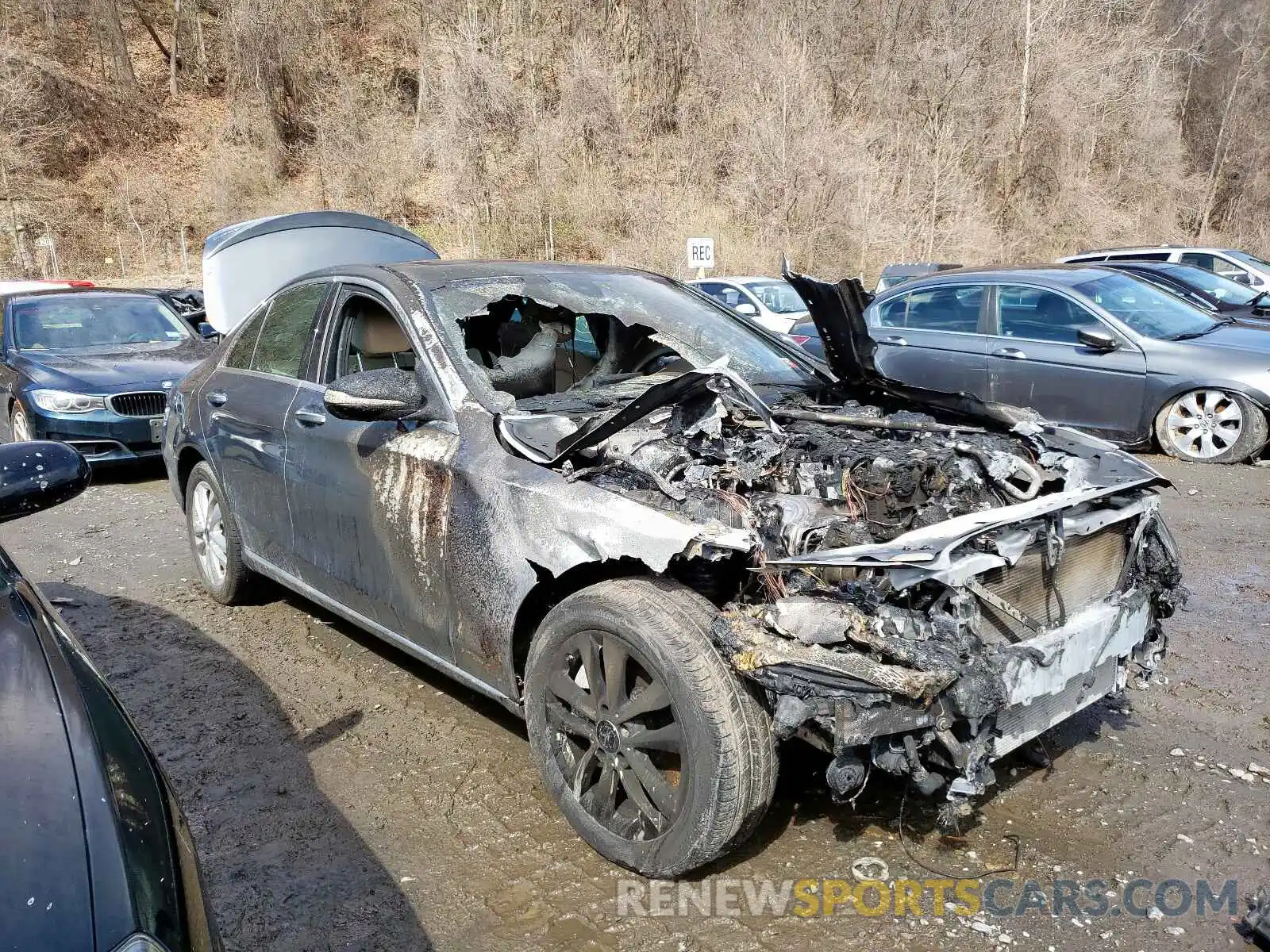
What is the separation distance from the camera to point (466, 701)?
3973 millimetres

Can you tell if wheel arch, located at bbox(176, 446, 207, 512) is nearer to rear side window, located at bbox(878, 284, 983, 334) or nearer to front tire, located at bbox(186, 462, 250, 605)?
front tire, located at bbox(186, 462, 250, 605)

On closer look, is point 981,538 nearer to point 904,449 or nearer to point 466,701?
point 904,449

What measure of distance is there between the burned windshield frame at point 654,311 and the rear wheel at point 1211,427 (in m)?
5.29

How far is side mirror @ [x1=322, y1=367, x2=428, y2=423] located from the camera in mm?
3273

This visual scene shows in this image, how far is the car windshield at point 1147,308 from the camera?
8219 mm

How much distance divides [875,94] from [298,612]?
106ft

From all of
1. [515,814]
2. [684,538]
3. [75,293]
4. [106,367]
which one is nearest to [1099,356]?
[684,538]

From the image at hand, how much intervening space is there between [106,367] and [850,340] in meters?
7.33

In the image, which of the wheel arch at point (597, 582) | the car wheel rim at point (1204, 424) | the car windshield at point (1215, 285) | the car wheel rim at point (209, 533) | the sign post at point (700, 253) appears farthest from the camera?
the sign post at point (700, 253)

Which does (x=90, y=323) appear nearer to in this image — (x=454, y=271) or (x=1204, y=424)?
(x=454, y=271)

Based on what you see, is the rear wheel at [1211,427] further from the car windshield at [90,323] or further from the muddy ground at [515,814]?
the car windshield at [90,323]

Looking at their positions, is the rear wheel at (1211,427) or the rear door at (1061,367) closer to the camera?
the rear wheel at (1211,427)

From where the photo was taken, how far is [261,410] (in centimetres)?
431

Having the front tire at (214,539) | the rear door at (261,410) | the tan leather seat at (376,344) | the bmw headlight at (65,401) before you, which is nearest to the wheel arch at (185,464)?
the front tire at (214,539)
